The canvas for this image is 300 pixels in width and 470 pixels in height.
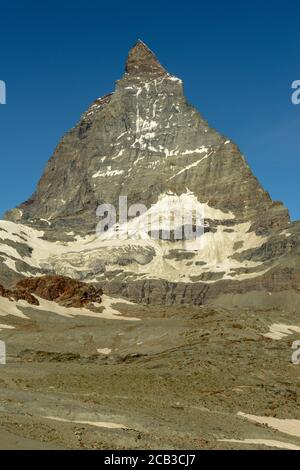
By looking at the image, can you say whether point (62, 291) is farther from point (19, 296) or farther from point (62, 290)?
point (19, 296)

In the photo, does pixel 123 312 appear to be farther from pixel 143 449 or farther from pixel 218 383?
pixel 143 449

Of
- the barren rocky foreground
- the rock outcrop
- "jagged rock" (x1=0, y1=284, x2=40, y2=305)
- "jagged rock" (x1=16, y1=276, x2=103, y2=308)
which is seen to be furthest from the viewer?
"jagged rock" (x1=16, y1=276, x2=103, y2=308)

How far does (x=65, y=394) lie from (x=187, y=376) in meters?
16.6

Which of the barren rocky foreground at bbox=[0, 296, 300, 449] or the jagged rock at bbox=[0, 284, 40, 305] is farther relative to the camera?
the jagged rock at bbox=[0, 284, 40, 305]

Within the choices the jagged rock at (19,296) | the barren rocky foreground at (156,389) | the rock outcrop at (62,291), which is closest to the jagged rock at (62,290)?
the rock outcrop at (62,291)

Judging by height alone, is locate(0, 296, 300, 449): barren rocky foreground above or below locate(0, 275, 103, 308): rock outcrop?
below

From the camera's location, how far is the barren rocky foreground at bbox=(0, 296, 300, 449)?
2878cm

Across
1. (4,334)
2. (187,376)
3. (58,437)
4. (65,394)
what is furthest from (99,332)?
(58,437)

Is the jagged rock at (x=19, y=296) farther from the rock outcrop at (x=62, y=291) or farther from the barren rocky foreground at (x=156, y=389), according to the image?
the barren rocky foreground at (x=156, y=389)

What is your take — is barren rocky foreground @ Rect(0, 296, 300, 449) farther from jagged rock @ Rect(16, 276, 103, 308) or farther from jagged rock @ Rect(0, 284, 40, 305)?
jagged rock @ Rect(16, 276, 103, 308)

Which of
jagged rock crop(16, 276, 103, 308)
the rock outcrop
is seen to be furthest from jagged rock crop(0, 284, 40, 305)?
jagged rock crop(16, 276, 103, 308)

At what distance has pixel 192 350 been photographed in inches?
2847

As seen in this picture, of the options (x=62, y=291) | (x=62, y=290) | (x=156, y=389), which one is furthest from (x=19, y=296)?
(x=156, y=389)

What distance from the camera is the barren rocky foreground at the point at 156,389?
28.8 metres
